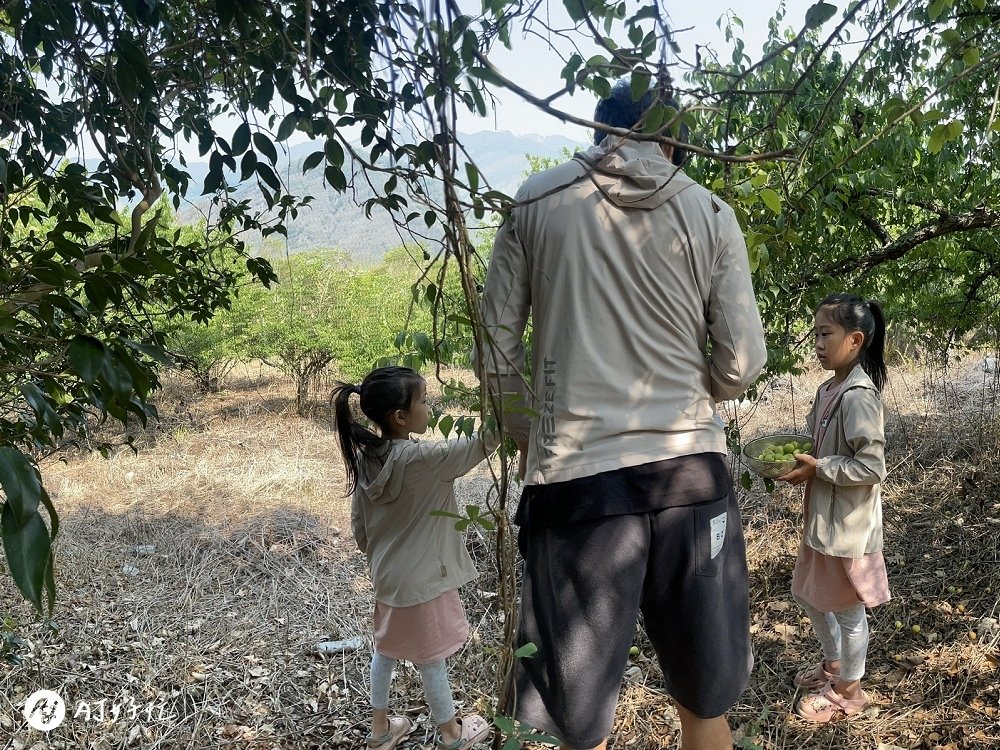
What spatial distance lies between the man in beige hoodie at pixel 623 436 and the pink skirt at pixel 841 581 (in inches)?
41.5

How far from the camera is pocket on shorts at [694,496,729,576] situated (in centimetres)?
148

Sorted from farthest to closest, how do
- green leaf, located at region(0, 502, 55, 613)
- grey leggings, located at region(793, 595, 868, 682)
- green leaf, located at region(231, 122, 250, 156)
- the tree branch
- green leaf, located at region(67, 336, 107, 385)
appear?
the tree branch < grey leggings, located at region(793, 595, 868, 682) < green leaf, located at region(231, 122, 250, 156) < green leaf, located at region(67, 336, 107, 385) < green leaf, located at region(0, 502, 55, 613)

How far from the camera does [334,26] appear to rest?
1684mm

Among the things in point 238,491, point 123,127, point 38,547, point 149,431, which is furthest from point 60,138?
point 149,431

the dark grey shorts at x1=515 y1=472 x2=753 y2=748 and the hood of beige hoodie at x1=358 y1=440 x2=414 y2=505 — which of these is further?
the hood of beige hoodie at x1=358 y1=440 x2=414 y2=505

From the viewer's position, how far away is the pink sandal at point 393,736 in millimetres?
2561

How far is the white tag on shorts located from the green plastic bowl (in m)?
0.95

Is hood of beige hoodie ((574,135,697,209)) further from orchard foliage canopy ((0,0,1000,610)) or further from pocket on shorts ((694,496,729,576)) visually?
pocket on shorts ((694,496,729,576))

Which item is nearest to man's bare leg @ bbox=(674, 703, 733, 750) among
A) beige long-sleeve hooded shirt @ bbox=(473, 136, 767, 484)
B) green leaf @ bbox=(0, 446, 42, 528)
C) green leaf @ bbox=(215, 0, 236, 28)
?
beige long-sleeve hooded shirt @ bbox=(473, 136, 767, 484)

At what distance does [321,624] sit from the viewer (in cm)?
371

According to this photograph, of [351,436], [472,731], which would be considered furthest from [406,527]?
[472,731]

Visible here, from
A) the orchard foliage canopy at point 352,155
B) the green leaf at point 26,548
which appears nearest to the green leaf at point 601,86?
the orchard foliage canopy at point 352,155

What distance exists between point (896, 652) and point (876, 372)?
121 centimetres

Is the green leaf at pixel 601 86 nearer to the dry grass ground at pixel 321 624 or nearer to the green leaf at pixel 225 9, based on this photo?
the green leaf at pixel 225 9
